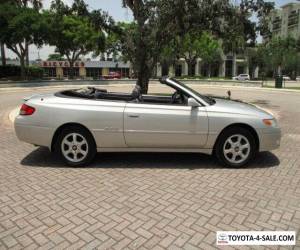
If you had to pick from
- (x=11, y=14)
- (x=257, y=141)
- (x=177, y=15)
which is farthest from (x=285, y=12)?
(x=257, y=141)

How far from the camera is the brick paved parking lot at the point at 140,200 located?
3320mm

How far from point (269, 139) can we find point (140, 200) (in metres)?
2.62

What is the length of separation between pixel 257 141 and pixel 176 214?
240cm

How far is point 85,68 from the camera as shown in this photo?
80.1 m

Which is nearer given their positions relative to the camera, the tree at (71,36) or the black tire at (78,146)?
the black tire at (78,146)

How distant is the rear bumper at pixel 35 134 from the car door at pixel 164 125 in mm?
1304

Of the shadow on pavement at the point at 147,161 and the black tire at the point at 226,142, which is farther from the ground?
the black tire at the point at 226,142

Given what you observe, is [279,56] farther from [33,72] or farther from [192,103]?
[192,103]

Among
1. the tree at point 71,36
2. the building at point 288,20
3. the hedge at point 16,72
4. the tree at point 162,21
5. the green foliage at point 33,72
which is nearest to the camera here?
the tree at point 162,21

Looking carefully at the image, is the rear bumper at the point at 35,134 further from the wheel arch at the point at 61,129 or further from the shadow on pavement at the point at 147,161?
the shadow on pavement at the point at 147,161

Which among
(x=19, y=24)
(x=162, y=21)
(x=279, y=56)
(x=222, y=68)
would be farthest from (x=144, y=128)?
(x=222, y=68)

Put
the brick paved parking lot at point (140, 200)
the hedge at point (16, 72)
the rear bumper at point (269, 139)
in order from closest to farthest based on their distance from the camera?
the brick paved parking lot at point (140, 200)
the rear bumper at point (269, 139)
the hedge at point (16, 72)

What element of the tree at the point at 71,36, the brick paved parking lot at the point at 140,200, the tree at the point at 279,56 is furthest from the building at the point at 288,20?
the brick paved parking lot at the point at 140,200

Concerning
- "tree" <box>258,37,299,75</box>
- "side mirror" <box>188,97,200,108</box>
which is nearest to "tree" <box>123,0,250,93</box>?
"side mirror" <box>188,97,200,108</box>
